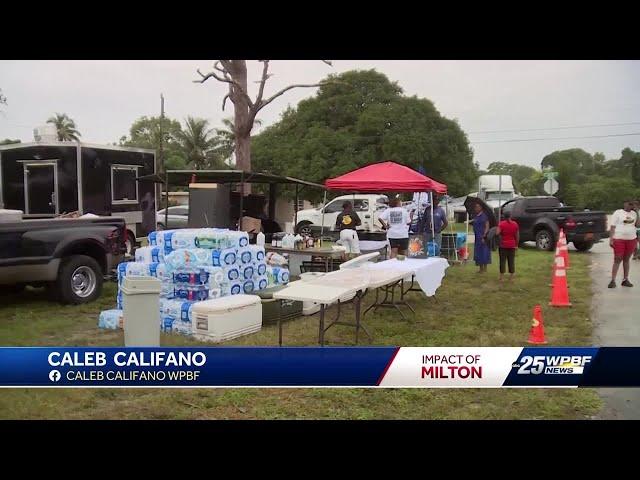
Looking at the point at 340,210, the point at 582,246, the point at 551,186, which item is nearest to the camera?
the point at 551,186

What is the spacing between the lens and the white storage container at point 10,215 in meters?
3.84

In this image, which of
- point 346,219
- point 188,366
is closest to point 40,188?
point 188,366

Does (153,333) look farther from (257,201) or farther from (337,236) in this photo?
(337,236)

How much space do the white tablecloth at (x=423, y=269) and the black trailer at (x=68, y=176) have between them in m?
2.48

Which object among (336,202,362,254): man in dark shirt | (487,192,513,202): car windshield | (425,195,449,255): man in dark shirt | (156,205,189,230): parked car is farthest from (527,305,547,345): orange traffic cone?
(156,205,189,230): parked car

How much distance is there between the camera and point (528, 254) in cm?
813

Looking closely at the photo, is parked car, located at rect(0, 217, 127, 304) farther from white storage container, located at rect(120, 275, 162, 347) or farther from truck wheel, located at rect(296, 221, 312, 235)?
truck wheel, located at rect(296, 221, 312, 235)

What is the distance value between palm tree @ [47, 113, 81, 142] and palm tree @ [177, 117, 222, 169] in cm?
74

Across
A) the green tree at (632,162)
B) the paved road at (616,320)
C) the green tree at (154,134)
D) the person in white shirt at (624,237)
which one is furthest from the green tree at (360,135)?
the paved road at (616,320)

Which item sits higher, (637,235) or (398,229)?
(398,229)

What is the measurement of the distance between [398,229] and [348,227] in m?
0.77

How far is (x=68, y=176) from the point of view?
4.31 m

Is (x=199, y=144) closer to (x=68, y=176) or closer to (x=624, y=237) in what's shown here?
(x=68, y=176)

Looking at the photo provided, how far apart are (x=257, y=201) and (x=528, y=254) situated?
4.78 m
